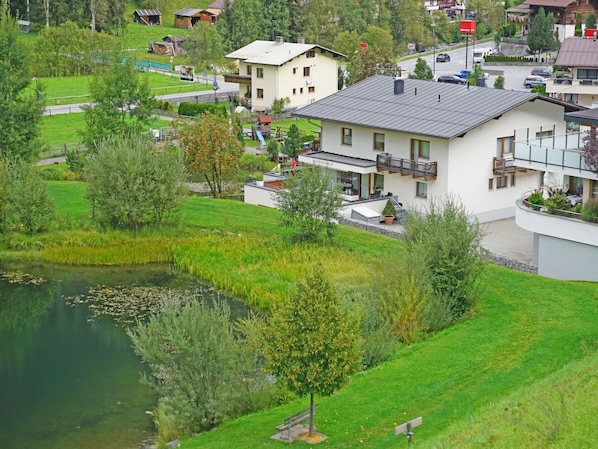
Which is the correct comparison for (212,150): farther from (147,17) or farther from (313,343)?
(147,17)

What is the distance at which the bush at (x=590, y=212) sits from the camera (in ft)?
133

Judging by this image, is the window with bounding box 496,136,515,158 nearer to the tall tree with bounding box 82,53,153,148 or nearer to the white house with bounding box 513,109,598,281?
the white house with bounding box 513,109,598,281

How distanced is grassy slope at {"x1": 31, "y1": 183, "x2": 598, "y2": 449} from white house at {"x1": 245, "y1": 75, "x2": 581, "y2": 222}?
5.60 metres

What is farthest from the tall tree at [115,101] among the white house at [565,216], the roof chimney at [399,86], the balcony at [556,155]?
the white house at [565,216]

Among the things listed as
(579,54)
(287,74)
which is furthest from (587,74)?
(287,74)

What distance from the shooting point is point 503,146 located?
5225 centimetres

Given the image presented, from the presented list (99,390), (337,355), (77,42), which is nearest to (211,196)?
(99,390)

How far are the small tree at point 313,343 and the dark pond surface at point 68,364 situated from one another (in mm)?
5713

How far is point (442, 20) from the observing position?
5276 inches

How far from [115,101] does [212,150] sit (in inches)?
303

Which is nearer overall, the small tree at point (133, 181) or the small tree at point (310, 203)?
the small tree at point (310, 203)

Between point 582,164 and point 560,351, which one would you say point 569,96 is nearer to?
point 582,164

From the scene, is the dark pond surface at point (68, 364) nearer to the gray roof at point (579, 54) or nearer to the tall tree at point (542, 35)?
the gray roof at point (579, 54)

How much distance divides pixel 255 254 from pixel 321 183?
402 cm
